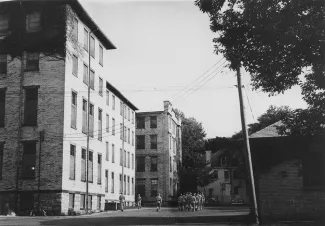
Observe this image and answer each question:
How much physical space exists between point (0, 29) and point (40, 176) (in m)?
11.4

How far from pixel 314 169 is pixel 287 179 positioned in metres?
1.40

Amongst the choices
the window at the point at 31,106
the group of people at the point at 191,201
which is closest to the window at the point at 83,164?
the window at the point at 31,106

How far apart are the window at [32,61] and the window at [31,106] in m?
1.65

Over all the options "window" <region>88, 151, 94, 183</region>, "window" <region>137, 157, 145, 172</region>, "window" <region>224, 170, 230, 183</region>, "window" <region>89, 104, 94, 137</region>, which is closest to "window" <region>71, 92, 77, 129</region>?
"window" <region>89, 104, 94, 137</region>

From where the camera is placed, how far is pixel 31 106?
101ft

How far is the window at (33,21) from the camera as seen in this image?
102 feet

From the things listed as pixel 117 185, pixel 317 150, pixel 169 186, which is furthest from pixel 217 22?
pixel 169 186

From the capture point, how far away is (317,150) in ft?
66.3

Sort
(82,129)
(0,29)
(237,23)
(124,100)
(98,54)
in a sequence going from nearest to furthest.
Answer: (237,23), (0,29), (82,129), (98,54), (124,100)

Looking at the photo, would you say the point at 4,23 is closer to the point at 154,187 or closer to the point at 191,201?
the point at 191,201

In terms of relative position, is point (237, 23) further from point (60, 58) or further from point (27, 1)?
point (27, 1)

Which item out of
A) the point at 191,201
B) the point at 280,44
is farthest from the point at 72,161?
the point at 280,44

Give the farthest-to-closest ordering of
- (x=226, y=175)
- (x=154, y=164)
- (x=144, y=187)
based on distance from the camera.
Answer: (x=226, y=175)
(x=154, y=164)
(x=144, y=187)

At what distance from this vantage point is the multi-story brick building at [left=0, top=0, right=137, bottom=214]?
29453mm
